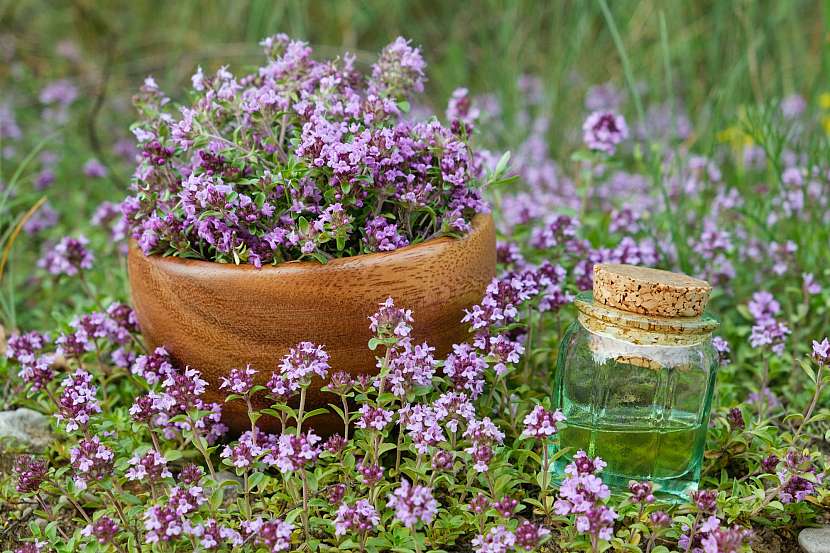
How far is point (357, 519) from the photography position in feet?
5.69

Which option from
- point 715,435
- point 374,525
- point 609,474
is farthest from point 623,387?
point 374,525

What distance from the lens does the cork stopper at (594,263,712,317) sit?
1.89 metres

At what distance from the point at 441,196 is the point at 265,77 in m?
0.64

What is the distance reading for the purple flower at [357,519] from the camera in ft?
5.69

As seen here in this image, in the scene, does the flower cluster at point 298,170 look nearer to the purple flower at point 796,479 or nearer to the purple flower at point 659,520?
the purple flower at point 659,520

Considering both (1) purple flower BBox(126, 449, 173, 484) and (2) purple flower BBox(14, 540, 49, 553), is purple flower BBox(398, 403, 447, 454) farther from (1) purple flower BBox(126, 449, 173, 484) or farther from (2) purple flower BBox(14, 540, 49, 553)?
(2) purple flower BBox(14, 540, 49, 553)

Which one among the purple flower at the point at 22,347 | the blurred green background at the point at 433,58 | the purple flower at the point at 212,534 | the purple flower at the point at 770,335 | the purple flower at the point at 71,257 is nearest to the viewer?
the purple flower at the point at 212,534

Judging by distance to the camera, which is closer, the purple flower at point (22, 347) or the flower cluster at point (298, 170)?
the flower cluster at point (298, 170)

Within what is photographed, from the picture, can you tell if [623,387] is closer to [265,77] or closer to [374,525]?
[374,525]

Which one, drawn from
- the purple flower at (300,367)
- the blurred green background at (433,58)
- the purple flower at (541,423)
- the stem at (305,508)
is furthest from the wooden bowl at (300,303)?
the blurred green background at (433,58)

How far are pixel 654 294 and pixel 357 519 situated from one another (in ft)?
2.71

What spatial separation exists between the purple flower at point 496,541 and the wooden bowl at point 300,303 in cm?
55

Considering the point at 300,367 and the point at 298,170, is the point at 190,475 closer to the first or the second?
the point at 300,367

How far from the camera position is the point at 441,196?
2295mm
